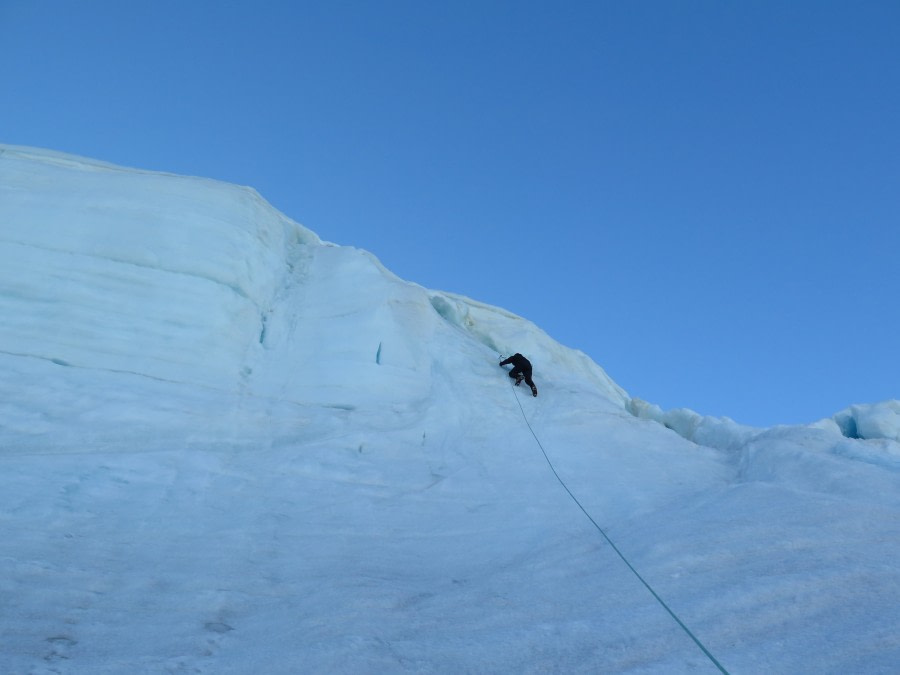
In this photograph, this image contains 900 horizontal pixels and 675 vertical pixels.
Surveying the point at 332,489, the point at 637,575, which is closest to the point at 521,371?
the point at 332,489

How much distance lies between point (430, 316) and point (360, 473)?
5329 mm

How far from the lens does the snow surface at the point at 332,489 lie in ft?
10.8

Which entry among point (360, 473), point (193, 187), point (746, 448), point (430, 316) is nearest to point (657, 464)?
point (746, 448)

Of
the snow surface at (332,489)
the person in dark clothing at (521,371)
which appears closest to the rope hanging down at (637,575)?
the snow surface at (332,489)

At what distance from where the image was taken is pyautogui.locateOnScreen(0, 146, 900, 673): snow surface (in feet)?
10.8

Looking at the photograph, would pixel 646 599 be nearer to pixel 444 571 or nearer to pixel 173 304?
pixel 444 571

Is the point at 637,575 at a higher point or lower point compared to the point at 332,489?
lower

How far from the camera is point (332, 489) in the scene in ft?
20.7

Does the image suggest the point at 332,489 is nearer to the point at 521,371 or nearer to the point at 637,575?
the point at 637,575

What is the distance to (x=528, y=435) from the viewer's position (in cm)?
877

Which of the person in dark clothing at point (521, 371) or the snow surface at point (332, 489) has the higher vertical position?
the person in dark clothing at point (521, 371)

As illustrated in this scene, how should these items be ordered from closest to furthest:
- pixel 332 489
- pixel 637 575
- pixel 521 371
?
1. pixel 637 575
2. pixel 332 489
3. pixel 521 371

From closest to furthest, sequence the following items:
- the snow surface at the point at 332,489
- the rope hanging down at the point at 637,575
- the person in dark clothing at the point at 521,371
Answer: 1. the rope hanging down at the point at 637,575
2. the snow surface at the point at 332,489
3. the person in dark clothing at the point at 521,371

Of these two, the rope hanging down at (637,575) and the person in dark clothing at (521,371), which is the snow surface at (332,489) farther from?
the person in dark clothing at (521,371)
